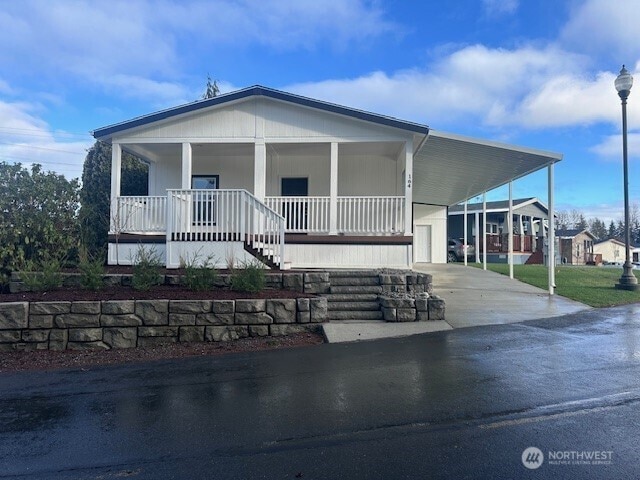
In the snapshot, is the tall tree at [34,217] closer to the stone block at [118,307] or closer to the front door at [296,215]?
the stone block at [118,307]

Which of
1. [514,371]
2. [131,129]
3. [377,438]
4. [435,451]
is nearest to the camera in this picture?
[435,451]

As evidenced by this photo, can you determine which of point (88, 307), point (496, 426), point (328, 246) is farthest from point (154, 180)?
point (496, 426)

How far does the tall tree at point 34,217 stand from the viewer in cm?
994

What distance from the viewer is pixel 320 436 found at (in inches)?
140

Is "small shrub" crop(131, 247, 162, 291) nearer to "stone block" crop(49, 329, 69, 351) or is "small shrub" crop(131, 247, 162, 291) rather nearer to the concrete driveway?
"stone block" crop(49, 329, 69, 351)

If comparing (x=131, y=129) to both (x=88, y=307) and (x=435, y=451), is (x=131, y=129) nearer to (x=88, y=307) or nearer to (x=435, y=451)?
(x=88, y=307)

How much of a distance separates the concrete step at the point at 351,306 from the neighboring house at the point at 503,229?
87.1 feet

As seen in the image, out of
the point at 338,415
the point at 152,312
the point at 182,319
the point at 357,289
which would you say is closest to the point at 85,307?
the point at 152,312

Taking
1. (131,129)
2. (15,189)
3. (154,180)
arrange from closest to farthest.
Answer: (15,189) < (131,129) < (154,180)

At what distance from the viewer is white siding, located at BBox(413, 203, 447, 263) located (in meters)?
→ 24.7

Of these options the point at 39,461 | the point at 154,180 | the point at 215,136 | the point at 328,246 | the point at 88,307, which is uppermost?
the point at 215,136

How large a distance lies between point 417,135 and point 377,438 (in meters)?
9.19

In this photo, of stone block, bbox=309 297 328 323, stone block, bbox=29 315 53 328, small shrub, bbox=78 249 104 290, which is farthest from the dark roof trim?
stone block, bbox=29 315 53 328

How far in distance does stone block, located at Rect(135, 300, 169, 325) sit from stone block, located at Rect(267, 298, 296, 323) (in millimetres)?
1709
